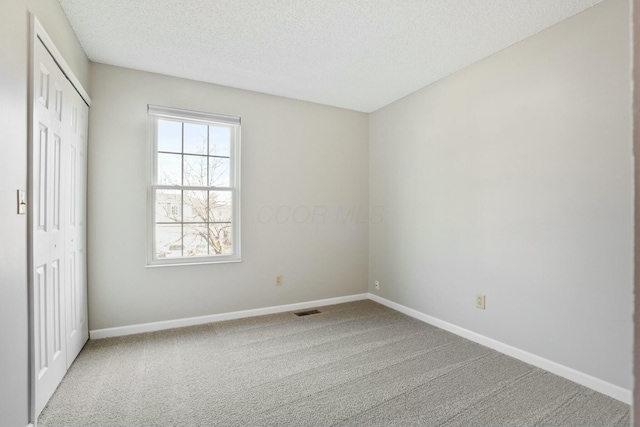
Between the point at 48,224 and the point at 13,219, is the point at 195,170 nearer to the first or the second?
the point at 48,224

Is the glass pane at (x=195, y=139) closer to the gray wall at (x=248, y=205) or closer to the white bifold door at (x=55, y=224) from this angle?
the gray wall at (x=248, y=205)

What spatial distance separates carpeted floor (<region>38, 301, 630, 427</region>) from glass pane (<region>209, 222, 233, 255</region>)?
0.84 meters

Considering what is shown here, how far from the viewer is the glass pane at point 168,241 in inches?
131

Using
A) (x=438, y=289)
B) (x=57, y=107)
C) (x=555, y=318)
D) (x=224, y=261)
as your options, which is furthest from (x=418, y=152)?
(x=57, y=107)

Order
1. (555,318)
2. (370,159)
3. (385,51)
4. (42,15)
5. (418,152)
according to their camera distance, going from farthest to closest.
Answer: (370,159) → (418,152) → (385,51) → (555,318) → (42,15)

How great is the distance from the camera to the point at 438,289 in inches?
133

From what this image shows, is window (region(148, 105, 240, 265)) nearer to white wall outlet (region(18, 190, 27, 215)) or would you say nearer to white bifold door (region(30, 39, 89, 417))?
white bifold door (region(30, 39, 89, 417))

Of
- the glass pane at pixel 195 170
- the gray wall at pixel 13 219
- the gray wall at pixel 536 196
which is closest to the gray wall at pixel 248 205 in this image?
the glass pane at pixel 195 170

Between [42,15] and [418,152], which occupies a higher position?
[42,15]

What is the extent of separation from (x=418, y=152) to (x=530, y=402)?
7.89 ft

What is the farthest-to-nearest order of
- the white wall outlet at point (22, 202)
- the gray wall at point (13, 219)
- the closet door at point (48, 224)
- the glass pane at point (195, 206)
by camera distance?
the glass pane at point (195, 206) < the closet door at point (48, 224) < the white wall outlet at point (22, 202) < the gray wall at point (13, 219)

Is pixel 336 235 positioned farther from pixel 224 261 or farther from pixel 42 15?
pixel 42 15

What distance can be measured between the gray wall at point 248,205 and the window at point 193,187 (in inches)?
3.9

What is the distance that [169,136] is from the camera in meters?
3.38
